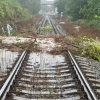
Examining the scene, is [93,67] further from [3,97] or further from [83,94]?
[3,97]

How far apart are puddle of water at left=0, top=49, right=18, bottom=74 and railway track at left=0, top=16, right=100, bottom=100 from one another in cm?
48

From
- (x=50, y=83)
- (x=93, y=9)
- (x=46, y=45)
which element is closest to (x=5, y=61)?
(x=50, y=83)

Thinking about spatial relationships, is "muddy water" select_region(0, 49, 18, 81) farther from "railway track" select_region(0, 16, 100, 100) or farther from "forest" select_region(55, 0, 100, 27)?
"forest" select_region(55, 0, 100, 27)

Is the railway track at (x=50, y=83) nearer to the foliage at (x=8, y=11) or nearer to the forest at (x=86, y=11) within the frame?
the foliage at (x=8, y=11)

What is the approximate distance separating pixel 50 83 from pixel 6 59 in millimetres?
3658

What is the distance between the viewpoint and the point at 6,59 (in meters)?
9.41

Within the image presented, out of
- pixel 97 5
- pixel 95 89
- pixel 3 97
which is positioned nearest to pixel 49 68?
pixel 95 89

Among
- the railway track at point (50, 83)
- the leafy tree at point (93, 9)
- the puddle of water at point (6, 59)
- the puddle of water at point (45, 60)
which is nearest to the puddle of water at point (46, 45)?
the puddle of water at point (45, 60)

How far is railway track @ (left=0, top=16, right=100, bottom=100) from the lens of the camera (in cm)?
532

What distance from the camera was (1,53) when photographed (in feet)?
34.9

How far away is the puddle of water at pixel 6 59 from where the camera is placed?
8.01m

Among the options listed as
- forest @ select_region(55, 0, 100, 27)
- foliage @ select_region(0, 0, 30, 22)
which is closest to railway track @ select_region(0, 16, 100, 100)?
foliage @ select_region(0, 0, 30, 22)

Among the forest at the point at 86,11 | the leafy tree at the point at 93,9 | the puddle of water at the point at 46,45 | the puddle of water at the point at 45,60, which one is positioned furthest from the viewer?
the leafy tree at the point at 93,9

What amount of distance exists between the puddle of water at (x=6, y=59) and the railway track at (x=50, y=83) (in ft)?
1.57
